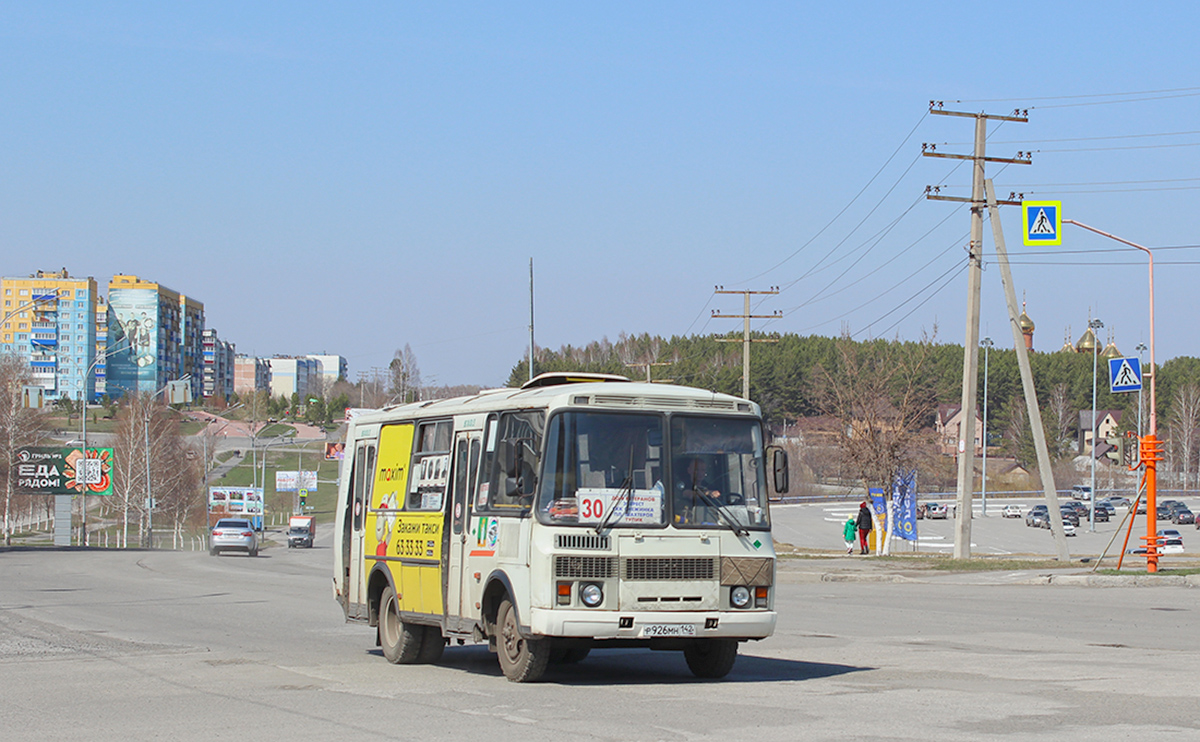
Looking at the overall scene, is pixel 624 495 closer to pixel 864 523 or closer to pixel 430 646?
pixel 430 646

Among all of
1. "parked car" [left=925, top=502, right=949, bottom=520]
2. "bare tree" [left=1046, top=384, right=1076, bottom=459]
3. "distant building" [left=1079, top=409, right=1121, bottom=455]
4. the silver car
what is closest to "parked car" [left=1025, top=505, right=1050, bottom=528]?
"parked car" [left=925, top=502, right=949, bottom=520]

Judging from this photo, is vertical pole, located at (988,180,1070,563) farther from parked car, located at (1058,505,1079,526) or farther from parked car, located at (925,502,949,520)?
parked car, located at (925,502,949,520)

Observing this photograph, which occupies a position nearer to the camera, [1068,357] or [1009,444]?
[1009,444]

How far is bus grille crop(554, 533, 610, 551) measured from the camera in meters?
10.8

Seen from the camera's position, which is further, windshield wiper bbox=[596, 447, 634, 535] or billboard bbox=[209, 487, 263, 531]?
billboard bbox=[209, 487, 263, 531]

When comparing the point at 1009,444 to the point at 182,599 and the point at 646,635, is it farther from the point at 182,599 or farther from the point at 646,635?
the point at 646,635

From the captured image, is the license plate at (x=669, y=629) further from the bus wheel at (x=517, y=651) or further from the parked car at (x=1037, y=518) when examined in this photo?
the parked car at (x=1037, y=518)

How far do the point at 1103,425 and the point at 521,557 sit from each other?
17925 centimetres

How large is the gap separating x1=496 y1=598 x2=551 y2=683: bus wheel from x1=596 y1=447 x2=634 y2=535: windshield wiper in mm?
1106

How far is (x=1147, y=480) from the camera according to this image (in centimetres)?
2689

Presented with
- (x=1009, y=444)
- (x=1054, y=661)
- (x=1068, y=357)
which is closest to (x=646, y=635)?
(x=1054, y=661)

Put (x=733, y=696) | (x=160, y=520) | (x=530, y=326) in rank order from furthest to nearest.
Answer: (x=160, y=520)
(x=530, y=326)
(x=733, y=696)

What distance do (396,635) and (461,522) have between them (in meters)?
1.80

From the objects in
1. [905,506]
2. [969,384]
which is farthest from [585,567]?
[905,506]
